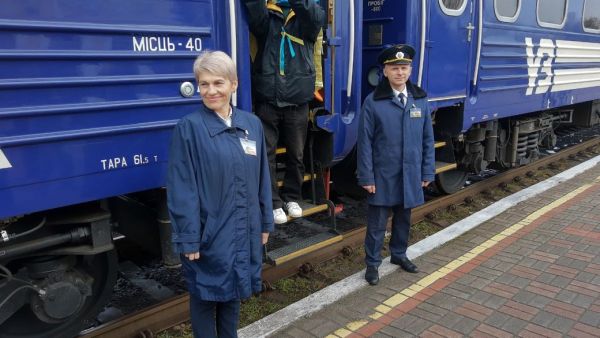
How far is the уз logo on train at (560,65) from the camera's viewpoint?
6.48 meters

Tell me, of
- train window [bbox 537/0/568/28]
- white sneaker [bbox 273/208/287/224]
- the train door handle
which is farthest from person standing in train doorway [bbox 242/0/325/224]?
train window [bbox 537/0/568/28]

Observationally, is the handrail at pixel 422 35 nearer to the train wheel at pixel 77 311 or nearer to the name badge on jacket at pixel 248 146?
the name badge on jacket at pixel 248 146

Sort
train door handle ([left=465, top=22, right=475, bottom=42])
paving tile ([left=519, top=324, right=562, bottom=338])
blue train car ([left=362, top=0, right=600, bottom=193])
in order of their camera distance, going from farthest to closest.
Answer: train door handle ([left=465, top=22, right=475, bottom=42]), blue train car ([left=362, top=0, right=600, bottom=193]), paving tile ([left=519, top=324, right=562, bottom=338])

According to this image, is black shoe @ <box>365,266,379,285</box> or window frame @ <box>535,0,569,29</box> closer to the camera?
black shoe @ <box>365,266,379,285</box>

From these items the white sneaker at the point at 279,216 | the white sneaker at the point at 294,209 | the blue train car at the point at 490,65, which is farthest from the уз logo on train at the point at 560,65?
the white sneaker at the point at 279,216

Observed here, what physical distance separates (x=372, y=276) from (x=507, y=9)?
12.5 ft

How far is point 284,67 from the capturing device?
353 centimetres

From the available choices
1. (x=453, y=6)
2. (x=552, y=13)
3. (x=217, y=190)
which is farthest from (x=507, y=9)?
(x=217, y=190)

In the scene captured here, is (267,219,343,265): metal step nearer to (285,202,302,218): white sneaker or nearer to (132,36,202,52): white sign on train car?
(285,202,302,218): white sneaker

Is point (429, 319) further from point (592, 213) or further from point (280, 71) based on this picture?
point (592, 213)

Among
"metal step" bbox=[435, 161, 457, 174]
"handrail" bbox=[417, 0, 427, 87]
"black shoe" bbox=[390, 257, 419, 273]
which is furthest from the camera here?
"metal step" bbox=[435, 161, 457, 174]

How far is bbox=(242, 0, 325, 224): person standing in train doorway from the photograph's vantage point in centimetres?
343

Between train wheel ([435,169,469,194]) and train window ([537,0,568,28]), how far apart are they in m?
2.17

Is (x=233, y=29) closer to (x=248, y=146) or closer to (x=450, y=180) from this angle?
(x=248, y=146)
